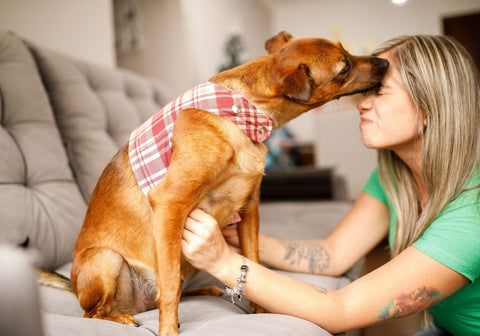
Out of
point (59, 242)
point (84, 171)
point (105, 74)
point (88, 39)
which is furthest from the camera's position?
point (88, 39)

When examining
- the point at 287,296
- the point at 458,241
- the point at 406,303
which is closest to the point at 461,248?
the point at 458,241

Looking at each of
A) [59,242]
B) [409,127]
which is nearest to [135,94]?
[59,242]

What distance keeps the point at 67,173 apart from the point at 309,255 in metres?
0.90

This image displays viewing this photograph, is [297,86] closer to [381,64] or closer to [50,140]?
[381,64]

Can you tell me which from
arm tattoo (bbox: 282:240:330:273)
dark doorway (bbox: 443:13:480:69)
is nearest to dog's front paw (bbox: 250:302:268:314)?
arm tattoo (bbox: 282:240:330:273)

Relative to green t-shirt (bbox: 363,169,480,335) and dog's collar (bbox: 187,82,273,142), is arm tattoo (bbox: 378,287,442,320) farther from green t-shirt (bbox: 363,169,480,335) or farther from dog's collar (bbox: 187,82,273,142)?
dog's collar (bbox: 187,82,273,142)

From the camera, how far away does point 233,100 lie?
100 centimetres

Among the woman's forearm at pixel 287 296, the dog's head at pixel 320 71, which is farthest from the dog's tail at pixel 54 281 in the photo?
the dog's head at pixel 320 71

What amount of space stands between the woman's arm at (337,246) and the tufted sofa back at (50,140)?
0.67 meters

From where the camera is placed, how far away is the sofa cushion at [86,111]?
1.59 metres

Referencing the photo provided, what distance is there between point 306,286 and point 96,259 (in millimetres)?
509

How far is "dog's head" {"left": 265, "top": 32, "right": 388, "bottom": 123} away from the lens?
1.02 m

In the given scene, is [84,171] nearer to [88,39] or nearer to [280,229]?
[280,229]

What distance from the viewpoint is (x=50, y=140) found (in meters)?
1.44
